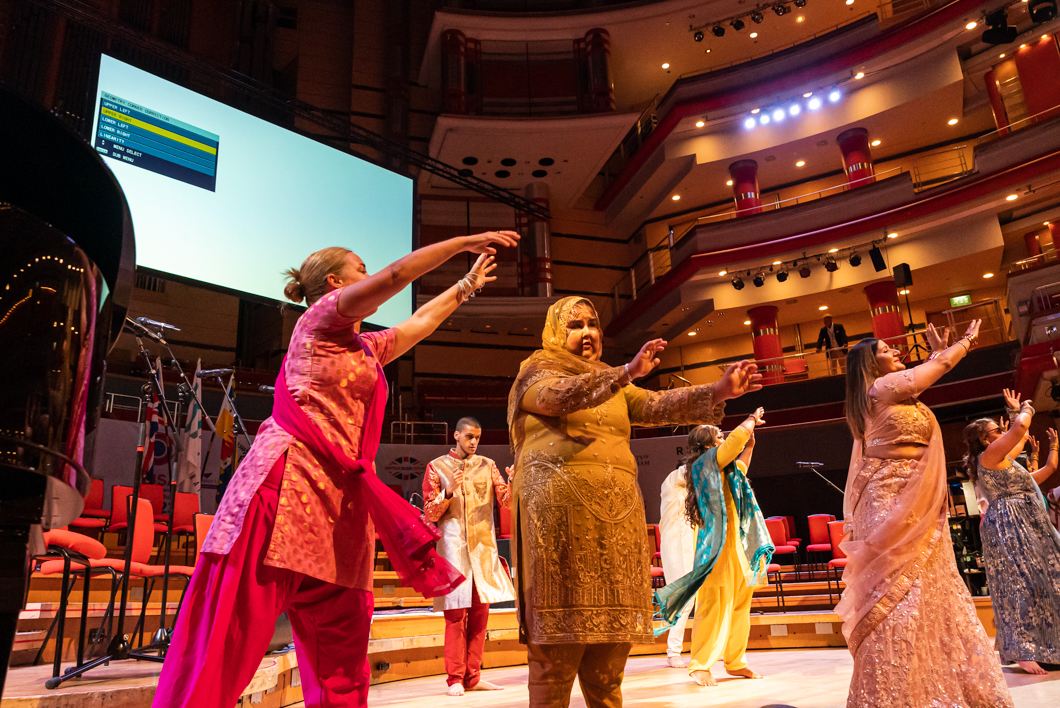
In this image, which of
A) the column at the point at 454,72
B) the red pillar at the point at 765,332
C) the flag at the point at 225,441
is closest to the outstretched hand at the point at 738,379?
the flag at the point at 225,441

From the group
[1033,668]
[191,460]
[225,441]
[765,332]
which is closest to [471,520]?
[1033,668]

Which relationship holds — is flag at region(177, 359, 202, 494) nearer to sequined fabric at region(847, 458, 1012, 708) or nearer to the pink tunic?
the pink tunic

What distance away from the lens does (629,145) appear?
1683 cm

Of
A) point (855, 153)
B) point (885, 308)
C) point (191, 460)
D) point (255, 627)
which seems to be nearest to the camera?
point (255, 627)

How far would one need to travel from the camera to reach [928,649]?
8.10 ft

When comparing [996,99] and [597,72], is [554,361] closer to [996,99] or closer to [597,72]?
[597,72]

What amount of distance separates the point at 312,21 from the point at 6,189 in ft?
55.7

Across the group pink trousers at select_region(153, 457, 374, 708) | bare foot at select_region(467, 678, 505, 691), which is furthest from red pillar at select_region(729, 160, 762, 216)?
pink trousers at select_region(153, 457, 374, 708)

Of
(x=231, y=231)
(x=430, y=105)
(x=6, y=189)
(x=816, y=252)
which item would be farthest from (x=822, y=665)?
(x=430, y=105)

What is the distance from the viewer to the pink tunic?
145cm

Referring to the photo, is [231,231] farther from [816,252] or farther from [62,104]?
[816,252]

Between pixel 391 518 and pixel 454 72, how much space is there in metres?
14.5

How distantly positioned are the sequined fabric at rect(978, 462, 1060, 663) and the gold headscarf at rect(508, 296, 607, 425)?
10.7 feet

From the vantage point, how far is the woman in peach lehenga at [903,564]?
2.44 metres
